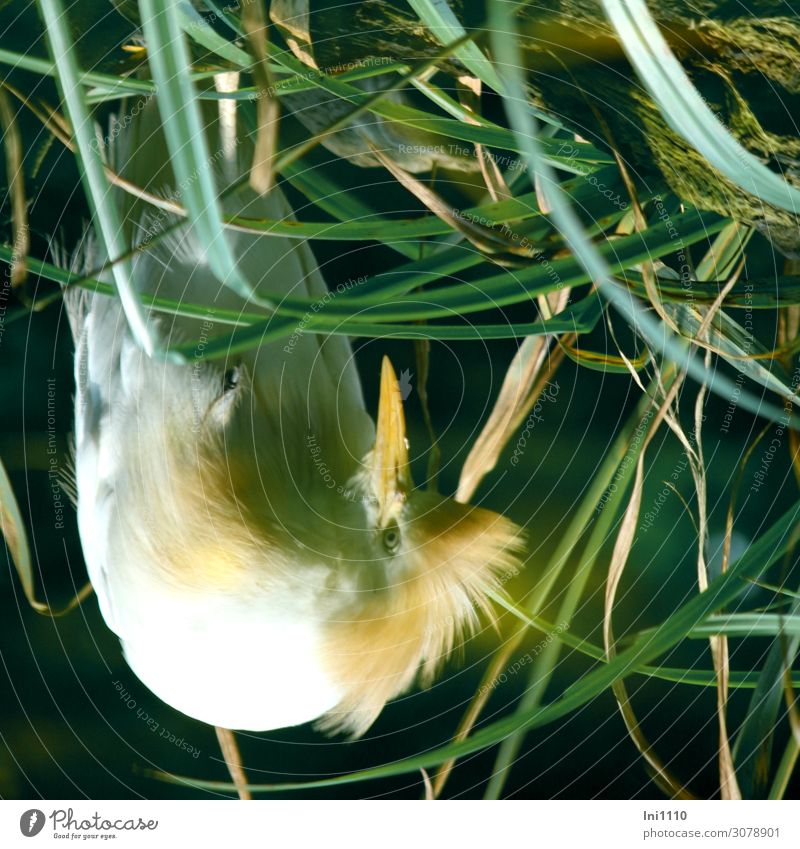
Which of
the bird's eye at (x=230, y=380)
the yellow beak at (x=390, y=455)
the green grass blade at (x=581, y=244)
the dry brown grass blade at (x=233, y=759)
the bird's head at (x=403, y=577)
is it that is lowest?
the dry brown grass blade at (x=233, y=759)

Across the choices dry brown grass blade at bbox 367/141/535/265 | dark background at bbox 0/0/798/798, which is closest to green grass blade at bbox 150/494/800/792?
dark background at bbox 0/0/798/798

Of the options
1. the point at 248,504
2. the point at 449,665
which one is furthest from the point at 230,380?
the point at 449,665

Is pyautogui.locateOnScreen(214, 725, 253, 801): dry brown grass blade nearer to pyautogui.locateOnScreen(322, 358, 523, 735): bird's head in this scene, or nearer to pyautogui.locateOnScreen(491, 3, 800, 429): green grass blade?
pyautogui.locateOnScreen(322, 358, 523, 735): bird's head

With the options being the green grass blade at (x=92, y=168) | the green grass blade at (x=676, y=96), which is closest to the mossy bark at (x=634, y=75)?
the green grass blade at (x=676, y=96)

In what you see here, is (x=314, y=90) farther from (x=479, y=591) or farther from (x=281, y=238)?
(x=479, y=591)

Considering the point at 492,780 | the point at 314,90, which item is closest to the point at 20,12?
the point at 314,90

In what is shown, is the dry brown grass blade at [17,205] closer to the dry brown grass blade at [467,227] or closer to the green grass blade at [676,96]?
the dry brown grass blade at [467,227]
